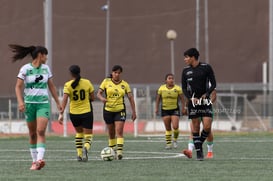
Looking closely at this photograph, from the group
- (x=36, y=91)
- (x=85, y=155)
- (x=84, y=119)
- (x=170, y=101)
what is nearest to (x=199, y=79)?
(x=84, y=119)

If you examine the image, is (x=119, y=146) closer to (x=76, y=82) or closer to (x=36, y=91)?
(x=76, y=82)

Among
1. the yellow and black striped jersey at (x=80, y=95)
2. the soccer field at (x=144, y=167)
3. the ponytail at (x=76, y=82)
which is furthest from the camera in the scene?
the yellow and black striped jersey at (x=80, y=95)

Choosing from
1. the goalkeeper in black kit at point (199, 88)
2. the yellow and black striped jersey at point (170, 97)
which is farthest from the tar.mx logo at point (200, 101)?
the yellow and black striped jersey at point (170, 97)

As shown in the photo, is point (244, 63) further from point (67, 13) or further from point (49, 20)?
point (49, 20)

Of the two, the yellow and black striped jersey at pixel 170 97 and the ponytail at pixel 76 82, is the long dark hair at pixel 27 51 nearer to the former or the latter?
the ponytail at pixel 76 82

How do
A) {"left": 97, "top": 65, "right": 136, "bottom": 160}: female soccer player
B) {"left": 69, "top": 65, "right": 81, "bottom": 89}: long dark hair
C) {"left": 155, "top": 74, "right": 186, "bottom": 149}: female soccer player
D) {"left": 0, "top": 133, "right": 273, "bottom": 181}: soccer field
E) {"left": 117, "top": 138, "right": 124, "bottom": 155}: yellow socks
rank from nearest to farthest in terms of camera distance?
1. {"left": 0, "top": 133, "right": 273, "bottom": 181}: soccer field
2. {"left": 69, "top": 65, "right": 81, "bottom": 89}: long dark hair
3. {"left": 117, "top": 138, "right": 124, "bottom": 155}: yellow socks
4. {"left": 97, "top": 65, "right": 136, "bottom": 160}: female soccer player
5. {"left": 155, "top": 74, "right": 186, "bottom": 149}: female soccer player

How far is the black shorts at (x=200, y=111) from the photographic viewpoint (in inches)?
738

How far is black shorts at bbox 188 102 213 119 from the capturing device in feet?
61.5

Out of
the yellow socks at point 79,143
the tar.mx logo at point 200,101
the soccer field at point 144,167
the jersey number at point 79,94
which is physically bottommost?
the soccer field at point 144,167

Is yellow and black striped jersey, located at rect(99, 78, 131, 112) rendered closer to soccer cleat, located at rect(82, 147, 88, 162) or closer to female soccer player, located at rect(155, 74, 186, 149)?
soccer cleat, located at rect(82, 147, 88, 162)

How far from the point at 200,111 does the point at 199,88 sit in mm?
478

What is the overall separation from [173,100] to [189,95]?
7.77m

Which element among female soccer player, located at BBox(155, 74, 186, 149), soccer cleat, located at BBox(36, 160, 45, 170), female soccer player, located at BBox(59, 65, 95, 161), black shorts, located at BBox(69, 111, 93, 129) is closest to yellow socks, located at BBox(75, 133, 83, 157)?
female soccer player, located at BBox(59, 65, 95, 161)

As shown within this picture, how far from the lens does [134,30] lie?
6075cm
